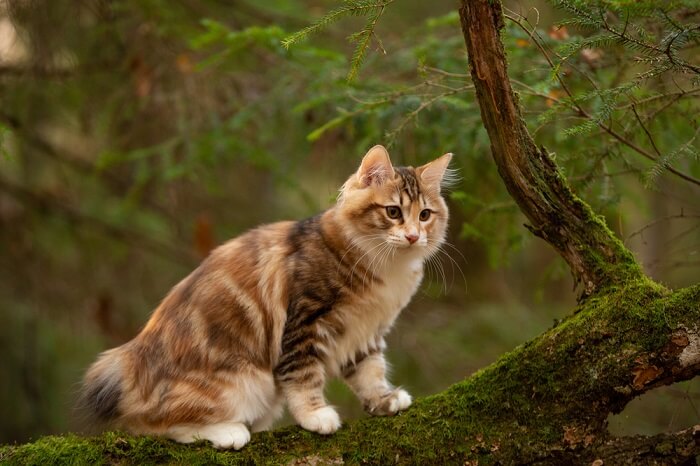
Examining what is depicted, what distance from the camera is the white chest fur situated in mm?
3791

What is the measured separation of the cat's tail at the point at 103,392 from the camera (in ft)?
11.8

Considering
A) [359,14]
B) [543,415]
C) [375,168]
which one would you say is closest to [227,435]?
[543,415]

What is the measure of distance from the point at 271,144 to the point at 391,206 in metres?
2.88

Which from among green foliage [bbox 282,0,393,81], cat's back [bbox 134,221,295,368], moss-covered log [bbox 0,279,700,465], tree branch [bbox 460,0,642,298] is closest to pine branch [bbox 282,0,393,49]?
green foliage [bbox 282,0,393,81]

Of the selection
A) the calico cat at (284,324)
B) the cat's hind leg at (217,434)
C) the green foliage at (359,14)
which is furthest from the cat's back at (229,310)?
the green foliage at (359,14)

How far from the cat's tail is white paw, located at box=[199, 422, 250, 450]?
1.63 ft

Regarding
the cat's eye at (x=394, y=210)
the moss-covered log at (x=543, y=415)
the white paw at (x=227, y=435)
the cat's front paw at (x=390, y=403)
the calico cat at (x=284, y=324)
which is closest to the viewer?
the moss-covered log at (x=543, y=415)

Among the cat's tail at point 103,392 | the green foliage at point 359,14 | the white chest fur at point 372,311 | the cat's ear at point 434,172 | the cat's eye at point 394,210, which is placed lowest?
the cat's tail at point 103,392

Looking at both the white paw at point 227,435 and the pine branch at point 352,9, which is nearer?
the pine branch at point 352,9

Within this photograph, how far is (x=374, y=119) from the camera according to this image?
502 cm

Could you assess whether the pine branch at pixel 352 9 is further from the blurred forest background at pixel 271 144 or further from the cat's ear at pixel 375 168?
the cat's ear at pixel 375 168

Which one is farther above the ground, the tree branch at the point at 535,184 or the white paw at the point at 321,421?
the tree branch at the point at 535,184

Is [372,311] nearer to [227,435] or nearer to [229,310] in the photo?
[229,310]

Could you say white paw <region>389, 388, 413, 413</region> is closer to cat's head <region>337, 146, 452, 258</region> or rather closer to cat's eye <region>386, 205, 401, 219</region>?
cat's head <region>337, 146, 452, 258</region>
